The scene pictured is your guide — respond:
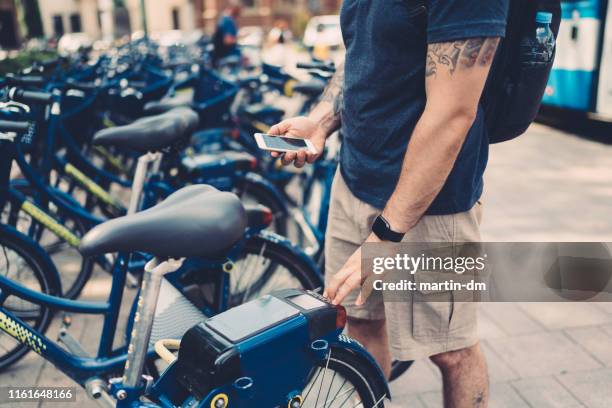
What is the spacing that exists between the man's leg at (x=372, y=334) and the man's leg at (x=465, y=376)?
328 mm

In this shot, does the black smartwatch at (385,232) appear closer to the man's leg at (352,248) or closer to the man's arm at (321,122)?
the man's leg at (352,248)

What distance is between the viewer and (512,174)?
622cm

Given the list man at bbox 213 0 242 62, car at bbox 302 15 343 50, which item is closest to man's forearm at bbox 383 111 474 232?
man at bbox 213 0 242 62

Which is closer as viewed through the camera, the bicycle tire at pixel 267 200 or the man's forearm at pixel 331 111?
the man's forearm at pixel 331 111

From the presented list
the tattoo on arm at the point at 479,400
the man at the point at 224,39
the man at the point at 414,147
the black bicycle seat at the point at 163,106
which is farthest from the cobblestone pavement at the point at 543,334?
the man at the point at 224,39

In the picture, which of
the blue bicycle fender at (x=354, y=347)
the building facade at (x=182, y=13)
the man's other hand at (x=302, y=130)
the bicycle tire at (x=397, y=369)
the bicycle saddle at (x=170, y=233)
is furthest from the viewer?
the building facade at (x=182, y=13)

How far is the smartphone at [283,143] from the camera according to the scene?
6.26 ft

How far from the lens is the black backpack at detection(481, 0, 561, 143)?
155 cm

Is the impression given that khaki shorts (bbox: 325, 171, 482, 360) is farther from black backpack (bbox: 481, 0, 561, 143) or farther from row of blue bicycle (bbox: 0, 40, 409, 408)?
black backpack (bbox: 481, 0, 561, 143)

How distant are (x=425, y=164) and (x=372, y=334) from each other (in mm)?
890

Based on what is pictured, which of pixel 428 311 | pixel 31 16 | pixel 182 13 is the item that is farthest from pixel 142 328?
pixel 182 13

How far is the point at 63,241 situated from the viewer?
11.5 feet

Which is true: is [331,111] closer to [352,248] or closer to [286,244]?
[352,248]

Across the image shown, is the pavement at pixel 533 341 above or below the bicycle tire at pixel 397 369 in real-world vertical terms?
below
